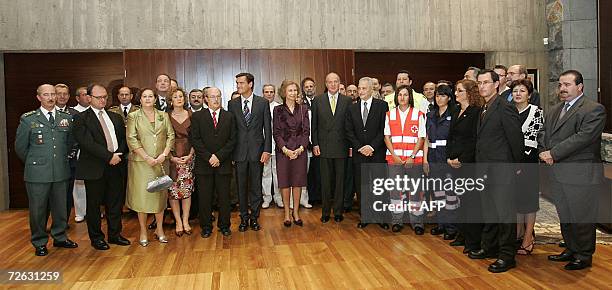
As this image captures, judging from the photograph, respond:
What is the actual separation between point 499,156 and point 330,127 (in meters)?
1.94

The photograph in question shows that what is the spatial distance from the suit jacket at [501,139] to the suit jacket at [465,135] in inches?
9.4

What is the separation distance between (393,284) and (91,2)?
5.79 m

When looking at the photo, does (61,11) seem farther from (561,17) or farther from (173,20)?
(561,17)

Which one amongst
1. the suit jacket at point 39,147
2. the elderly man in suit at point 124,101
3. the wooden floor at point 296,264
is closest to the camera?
the wooden floor at point 296,264

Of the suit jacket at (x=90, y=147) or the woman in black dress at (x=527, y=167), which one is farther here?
the suit jacket at (x=90, y=147)

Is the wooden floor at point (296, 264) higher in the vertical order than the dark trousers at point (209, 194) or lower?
lower

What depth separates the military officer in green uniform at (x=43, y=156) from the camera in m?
4.29

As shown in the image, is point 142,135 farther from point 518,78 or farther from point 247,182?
point 518,78

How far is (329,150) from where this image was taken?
17.1ft

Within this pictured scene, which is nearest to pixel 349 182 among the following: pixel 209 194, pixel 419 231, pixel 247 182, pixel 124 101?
pixel 419 231

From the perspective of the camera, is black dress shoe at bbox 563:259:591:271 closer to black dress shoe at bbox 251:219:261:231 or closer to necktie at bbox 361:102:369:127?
necktie at bbox 361:102:369:127

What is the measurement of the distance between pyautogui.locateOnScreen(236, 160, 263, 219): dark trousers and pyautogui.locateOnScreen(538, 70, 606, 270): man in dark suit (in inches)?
106

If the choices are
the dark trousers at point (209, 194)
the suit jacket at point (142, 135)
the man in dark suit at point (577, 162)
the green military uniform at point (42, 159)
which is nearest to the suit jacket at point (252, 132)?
the dark trousers at point (209, 194)

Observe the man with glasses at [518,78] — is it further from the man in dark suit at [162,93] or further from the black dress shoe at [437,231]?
the man in dark suit at [162,93]
